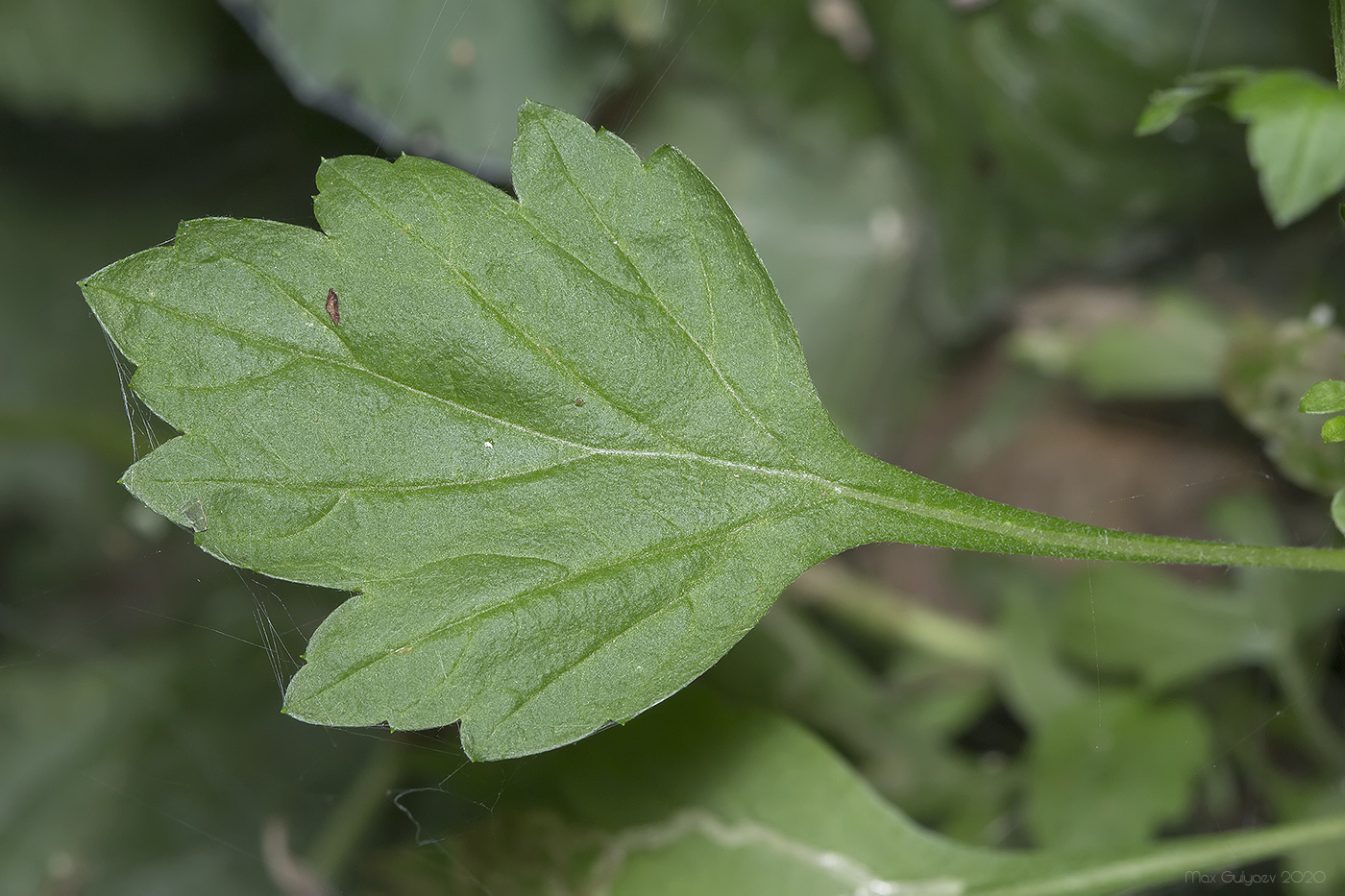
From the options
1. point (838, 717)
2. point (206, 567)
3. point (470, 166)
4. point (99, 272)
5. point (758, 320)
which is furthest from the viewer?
point (838, 717)

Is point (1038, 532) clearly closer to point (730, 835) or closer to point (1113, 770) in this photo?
point (730, 835)

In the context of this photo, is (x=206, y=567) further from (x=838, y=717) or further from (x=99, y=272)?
(x=838, y=717)

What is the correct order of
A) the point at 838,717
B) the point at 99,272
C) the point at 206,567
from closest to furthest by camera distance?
the point at 99,272, the point at 206,567, the point at 838,717

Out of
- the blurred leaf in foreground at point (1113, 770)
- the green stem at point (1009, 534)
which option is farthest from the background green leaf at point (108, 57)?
the blurred leaf in foreground at point (1113, 770)

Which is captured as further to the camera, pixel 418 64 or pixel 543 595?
pixel 418 64

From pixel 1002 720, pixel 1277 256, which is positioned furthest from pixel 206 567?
pixel 1277 256

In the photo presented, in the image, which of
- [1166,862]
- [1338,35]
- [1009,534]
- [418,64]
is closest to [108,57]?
[418,64]

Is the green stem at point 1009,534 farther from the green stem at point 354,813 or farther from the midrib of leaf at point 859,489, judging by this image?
the green stem at point 354,813
